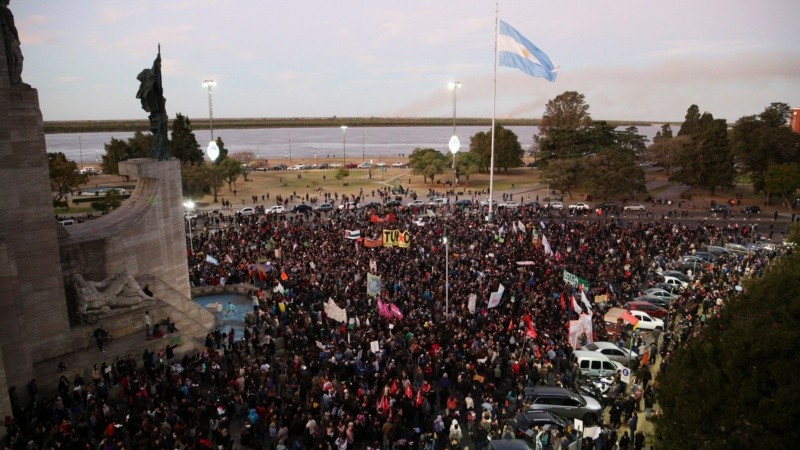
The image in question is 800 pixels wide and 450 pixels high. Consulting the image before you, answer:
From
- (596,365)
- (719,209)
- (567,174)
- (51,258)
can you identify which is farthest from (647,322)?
(567,174)

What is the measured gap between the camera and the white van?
61.3ft

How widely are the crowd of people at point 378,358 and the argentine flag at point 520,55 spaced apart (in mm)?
11014

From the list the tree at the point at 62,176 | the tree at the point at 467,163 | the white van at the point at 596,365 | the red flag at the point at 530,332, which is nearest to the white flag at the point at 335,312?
the red flag at the point at 530,332

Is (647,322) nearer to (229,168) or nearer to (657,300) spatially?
(657,300)

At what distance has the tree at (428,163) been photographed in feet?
247

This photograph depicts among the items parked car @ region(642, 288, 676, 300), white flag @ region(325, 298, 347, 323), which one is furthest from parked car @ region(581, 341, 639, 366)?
white flag @ region(325, 298, 347, 323)

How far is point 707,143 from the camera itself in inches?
2323

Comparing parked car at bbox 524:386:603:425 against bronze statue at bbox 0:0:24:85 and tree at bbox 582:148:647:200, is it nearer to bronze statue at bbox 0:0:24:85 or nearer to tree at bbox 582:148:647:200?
bronze statue at bbox 0:0:24:85

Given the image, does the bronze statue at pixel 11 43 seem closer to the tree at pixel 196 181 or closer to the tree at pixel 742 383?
the tree at pixel 742 383

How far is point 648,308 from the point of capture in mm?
24516

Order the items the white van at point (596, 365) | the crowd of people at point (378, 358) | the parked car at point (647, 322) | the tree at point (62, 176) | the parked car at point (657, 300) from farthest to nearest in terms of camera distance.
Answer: the tree at point (62, 176) < the parked car at point (657, 300) < the parked car at point (647, 322) < the white van at point (596, 365) < the crowd of people at point (378, 358)

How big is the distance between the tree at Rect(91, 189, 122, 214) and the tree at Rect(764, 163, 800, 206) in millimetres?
61945

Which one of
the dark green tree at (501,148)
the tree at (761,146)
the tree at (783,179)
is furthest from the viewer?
the dark green tree at (501,148)

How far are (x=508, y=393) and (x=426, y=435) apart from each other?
11.8 ft
